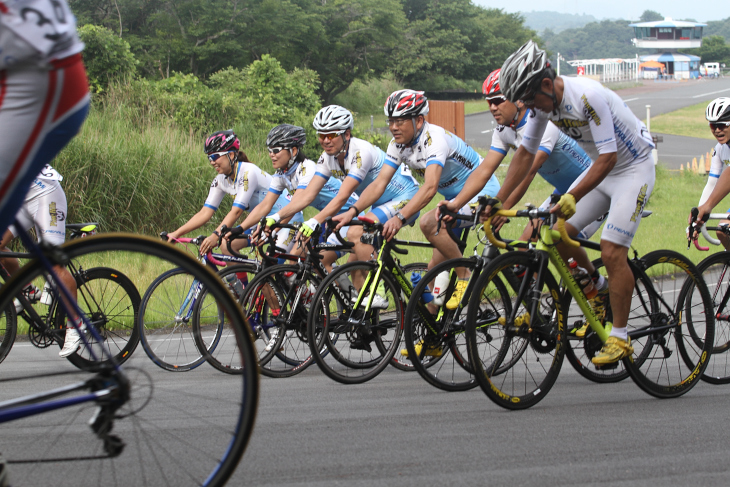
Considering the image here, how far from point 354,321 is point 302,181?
218cm

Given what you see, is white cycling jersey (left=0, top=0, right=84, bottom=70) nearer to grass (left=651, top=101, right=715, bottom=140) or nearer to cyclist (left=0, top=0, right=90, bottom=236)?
cyclist (left=0, top=0, right=90, bottom=236)

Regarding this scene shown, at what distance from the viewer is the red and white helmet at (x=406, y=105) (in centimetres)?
711

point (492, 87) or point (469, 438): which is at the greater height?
point (492, 87)

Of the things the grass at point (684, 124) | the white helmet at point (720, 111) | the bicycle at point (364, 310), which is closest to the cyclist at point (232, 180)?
the bicycle at point (364, 310)

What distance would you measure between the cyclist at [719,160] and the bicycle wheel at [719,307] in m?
0.68

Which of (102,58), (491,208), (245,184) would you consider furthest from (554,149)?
(102,58)

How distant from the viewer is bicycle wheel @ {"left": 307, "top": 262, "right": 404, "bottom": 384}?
638 centimetres

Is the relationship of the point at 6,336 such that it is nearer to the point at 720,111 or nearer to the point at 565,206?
the point at 565,206

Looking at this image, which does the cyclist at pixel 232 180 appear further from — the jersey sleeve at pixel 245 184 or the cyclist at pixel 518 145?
the cyclist at pixel 518 145

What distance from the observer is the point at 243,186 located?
8492mm

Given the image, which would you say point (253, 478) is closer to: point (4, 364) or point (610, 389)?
point (610, 389)

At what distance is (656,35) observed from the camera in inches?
6363

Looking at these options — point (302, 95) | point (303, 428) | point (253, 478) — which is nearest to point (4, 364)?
point (303, 428)

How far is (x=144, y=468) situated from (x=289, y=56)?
49.4 metres
